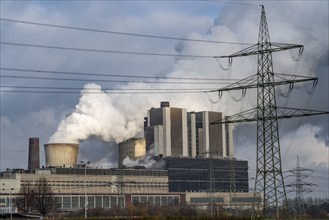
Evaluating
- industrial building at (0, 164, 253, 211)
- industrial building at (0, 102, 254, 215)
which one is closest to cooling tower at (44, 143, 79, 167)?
industrial building at (0, 102, 254, 215)

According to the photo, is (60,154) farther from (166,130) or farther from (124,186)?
(166,130)

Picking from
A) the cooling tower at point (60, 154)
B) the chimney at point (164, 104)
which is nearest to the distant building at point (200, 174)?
the chimney at point (164, 104)

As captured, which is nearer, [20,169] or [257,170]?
[257,170]

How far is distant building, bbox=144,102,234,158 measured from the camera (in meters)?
124

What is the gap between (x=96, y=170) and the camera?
11706 cm

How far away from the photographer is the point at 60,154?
4107 inches

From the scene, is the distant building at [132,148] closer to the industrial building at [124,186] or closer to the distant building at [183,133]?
the industrial building at [124,186]

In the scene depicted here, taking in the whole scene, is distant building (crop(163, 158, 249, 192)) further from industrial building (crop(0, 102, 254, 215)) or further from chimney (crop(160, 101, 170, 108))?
chimney (crop(160, 101, 170, 108))

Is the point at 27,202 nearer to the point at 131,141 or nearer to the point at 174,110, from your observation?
the point at 131,141

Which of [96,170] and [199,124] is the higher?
[199,124]

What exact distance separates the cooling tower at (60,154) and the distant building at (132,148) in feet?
47.5

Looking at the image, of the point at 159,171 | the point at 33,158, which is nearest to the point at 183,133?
the point at 159,171

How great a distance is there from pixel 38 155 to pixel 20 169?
4.33 meters

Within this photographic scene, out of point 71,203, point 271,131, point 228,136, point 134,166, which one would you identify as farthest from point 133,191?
point 271,131
